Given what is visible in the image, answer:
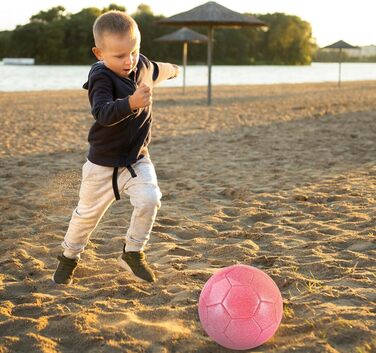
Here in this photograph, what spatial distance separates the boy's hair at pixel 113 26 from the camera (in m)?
2.79

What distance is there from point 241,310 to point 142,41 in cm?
7377

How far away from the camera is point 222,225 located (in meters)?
4.65

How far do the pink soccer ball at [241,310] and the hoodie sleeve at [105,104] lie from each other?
0.90 metres

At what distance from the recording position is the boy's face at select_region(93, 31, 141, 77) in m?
2.81

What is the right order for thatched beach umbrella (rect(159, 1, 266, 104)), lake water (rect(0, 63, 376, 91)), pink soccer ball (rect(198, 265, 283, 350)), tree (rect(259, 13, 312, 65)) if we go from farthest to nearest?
tree (rect(259, 13, 312, 65))
lake water (rect(0, 63, 376, 91))
thatched beach umbrella (rect(159, 1, 266, 104))
pink soccer ball (rect(198, 265, 283, 350))

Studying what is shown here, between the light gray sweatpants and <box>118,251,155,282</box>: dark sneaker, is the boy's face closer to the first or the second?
the light gray sweatpants

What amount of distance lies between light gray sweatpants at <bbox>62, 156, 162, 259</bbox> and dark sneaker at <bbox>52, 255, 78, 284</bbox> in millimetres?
216

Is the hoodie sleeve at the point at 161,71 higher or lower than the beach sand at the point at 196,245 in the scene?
higher

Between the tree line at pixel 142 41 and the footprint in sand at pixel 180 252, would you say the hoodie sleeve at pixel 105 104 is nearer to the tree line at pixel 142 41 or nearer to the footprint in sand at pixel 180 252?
the footprint in sand at pixel 180 252

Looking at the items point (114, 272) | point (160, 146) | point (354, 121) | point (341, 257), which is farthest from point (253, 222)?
point (354, 121)

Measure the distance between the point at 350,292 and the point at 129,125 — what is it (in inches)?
58.2

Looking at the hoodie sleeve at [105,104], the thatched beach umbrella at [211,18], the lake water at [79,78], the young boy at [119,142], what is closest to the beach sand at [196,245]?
the young boy at [119,142]

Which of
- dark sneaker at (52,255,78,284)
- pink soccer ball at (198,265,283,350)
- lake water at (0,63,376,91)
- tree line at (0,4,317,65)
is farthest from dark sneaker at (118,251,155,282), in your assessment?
tree line at (0,4,317,65)

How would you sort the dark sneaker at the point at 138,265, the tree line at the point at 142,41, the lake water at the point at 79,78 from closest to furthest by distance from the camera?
1. the dark sneaker at the point at 138,265
2. the lake water at the point at 79,78
3. the tree line at the point at 142,41
